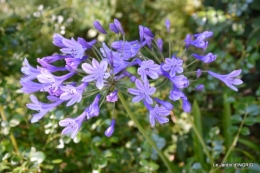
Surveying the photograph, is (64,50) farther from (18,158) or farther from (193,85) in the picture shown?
(193,85)

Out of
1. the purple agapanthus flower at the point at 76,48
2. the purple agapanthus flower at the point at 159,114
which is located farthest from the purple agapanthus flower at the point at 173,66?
the purple agapanthus flower at the point at 76,48

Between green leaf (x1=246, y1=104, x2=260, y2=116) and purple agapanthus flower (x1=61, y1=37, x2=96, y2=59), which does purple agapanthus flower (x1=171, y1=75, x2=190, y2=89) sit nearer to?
purple agapanthus flower (x1=61, y1=37, x2=96, y2=59)

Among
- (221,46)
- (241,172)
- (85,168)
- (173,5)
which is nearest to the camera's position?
(241,172)

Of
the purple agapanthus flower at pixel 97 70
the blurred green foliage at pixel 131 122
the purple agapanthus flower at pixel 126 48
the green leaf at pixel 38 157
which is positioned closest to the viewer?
the purple agapanthus flower at pixel 97 70

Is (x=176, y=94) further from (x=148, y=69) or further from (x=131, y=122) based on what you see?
(x=131, y=122)

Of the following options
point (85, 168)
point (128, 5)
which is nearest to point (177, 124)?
point (85, 168)

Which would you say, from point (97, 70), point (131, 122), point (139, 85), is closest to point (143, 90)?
point (139, 85)

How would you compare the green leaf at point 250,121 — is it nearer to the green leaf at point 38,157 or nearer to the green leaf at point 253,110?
the green leaf at point 253,110
